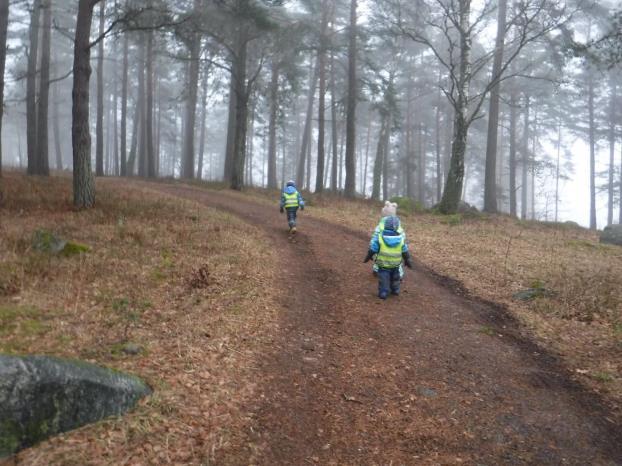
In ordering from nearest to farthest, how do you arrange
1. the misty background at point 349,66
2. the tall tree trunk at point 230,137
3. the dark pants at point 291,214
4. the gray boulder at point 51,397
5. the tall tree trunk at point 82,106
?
the gray boulder at point 51,397
the tall tree trunk at point 82,106
the dark pants at point 291,214
the misty background at point 349,66
the tall tree trunk at point 230,137

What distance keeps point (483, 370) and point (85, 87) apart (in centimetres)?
1157

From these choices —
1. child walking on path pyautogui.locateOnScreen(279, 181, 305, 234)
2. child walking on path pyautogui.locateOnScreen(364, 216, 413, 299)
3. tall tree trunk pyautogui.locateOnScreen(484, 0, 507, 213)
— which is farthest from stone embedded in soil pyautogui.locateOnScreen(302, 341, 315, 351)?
tall tree trunk pyautogui.locateOnScreen(484, 0, 507, 213)

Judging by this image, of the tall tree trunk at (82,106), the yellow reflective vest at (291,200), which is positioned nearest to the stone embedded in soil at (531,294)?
the yellow reflective vest at (291,200)

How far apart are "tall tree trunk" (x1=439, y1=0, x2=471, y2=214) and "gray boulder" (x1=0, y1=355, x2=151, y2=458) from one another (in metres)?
15.4

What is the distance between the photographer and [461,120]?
660 inches

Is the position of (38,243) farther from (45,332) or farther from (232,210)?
(232,210)

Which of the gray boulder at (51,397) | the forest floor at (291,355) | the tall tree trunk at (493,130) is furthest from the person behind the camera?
the tall tree trunk at (493,130)

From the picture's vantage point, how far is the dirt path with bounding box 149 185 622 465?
4254mm

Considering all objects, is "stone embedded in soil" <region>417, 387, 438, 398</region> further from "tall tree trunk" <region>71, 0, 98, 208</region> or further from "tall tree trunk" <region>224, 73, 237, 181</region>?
"tall tree trunk" <region>224, 73, 237, 181</region>

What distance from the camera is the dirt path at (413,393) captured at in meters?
4.25

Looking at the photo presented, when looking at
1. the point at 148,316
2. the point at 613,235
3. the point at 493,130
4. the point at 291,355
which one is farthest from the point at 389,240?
the point at 493,130

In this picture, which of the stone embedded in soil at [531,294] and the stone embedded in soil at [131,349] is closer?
the stone embedded in soil at [131,349]

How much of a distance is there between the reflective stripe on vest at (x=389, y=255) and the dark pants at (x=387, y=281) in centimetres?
16

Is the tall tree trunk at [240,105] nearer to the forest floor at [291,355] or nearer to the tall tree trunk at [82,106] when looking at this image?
the tall tree trunk at [82,106]
